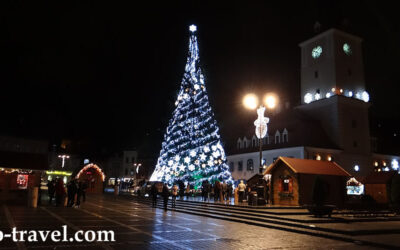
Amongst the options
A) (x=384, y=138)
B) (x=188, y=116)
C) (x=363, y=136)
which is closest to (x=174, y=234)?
(x=188, y=116)

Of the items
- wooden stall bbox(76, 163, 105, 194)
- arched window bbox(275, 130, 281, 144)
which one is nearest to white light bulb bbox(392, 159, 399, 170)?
arched window bbox(275, 130, 281, 144)

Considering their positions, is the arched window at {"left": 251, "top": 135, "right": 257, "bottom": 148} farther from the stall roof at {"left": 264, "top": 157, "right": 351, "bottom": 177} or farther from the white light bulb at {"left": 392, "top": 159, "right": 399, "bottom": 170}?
the stall roof at {"left": 264, "top": 157, "right": 351, "bottom": 177}

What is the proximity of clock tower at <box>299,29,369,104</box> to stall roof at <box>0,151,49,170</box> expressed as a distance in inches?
1443

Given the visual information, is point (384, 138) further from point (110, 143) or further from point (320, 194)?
point (320, 194)

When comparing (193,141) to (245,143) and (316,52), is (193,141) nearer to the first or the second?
(245,143)

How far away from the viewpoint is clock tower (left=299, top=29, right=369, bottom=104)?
48.9 m

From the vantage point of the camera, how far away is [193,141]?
122 feet

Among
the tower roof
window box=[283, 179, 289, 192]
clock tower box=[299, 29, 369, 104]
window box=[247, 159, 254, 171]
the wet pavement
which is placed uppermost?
the tower roof

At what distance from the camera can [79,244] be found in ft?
33.3

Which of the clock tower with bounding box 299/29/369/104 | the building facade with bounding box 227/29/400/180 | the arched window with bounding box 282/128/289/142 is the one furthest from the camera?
the clock tower with bounding box 299/29/369/104

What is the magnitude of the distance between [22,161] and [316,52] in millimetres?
40813

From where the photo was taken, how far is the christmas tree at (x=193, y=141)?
37.2 m

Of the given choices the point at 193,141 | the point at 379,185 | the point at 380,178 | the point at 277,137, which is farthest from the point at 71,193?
the point at 277,137

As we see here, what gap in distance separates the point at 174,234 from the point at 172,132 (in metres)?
25.8
